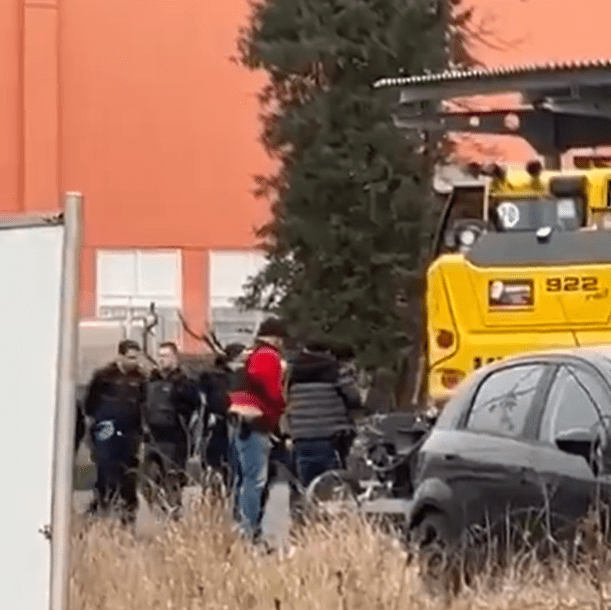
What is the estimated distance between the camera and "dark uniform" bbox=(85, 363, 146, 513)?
50.2 feet

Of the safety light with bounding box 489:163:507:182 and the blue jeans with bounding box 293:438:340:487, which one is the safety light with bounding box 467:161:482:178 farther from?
the blue jeans with bounding box 293:438:340:487

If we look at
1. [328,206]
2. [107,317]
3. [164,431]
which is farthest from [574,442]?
[107,317]

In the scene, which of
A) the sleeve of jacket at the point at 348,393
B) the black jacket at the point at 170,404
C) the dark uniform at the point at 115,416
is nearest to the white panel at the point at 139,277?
the sleeve of jacket at the point at 348,393

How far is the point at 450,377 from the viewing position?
1523cm

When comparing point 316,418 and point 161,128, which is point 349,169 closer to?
point 161,128

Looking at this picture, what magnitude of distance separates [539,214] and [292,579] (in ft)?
23.4

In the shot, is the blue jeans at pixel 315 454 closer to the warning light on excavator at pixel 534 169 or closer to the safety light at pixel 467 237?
the safety light at pixel 467 237

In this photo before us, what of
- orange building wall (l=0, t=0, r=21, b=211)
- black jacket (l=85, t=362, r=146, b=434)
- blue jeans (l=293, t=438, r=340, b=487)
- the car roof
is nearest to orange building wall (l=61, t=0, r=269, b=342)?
orange building wall (l=0, t=0, r=21, b=211)

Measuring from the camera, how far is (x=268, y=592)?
8836 mm

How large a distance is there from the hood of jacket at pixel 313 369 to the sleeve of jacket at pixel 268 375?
269 cm

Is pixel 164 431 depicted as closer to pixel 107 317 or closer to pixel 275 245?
pixel 275 245

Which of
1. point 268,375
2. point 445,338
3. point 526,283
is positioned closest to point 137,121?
point 445,338

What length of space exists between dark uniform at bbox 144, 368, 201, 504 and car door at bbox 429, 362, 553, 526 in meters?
5.06

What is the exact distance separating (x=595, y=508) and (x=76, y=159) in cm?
2305
